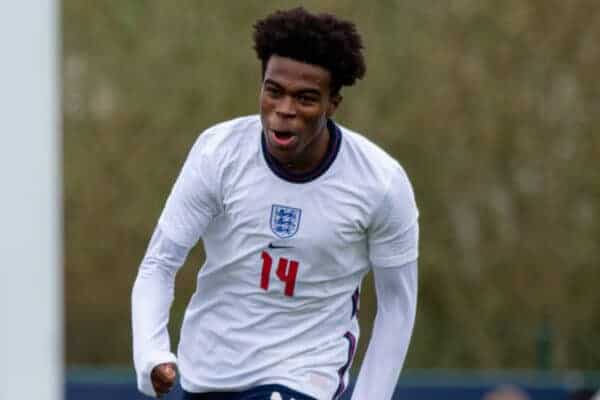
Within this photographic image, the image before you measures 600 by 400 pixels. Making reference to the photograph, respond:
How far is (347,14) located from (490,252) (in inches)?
142

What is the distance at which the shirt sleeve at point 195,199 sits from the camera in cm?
505

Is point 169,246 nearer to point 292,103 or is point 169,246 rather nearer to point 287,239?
point 287,239

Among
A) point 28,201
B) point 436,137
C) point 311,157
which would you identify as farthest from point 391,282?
point 436,137

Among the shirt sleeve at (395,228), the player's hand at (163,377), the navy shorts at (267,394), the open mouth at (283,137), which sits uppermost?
the open mouth at (283,137)

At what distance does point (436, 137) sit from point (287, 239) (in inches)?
585

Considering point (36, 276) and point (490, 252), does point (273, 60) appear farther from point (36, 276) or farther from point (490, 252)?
point (490, 252)

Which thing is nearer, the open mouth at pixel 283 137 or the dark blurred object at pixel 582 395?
the open mouth at pixel 283 137

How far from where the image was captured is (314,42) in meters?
4.92

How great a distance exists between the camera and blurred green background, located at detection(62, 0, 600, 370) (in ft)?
64.4

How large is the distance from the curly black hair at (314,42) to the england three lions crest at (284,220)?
413 mm

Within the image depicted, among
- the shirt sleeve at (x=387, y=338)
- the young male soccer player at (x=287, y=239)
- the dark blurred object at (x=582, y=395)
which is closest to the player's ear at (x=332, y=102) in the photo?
the young male soccer player at (x=287, y=239)

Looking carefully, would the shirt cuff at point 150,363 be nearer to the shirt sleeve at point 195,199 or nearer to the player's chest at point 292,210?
the shirt sleeve at point 195,199

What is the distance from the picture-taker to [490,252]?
20141 millimetres

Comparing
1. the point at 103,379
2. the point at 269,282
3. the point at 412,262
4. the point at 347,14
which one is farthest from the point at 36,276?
the point at 347,14
